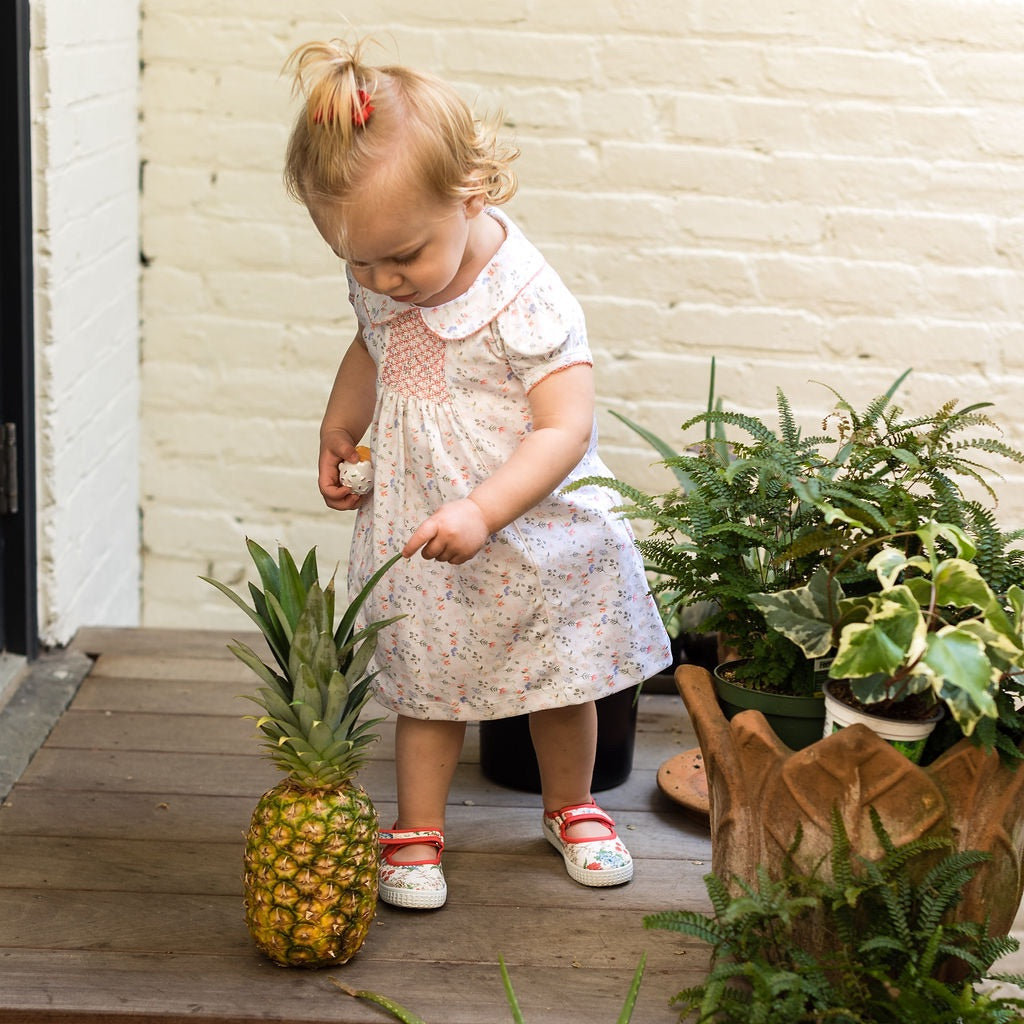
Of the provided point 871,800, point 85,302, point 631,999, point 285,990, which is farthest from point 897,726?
point 85,302

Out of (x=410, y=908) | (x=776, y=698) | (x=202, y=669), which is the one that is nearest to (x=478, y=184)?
(x=776, y=698)

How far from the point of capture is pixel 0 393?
2.24 m

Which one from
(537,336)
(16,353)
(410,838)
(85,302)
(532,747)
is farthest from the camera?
(85,302)

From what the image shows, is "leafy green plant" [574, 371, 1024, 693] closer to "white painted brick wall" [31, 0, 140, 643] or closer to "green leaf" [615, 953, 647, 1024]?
"green leaf" [615, 953, 647, 1024]

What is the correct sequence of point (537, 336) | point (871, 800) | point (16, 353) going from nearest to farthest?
point (871, 800)
point (537, 336)
point (16, 353)

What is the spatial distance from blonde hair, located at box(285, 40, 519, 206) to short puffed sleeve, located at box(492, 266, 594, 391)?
18cm

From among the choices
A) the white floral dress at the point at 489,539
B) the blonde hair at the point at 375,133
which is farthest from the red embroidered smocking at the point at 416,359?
the blonde hair at the point at 375,133

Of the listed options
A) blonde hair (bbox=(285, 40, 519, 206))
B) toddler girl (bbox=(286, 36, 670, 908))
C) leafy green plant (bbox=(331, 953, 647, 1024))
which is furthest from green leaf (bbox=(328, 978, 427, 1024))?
blonde hair (bbox=(285, 40, 519, 206))

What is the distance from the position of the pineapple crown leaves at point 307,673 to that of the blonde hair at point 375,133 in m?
0.44

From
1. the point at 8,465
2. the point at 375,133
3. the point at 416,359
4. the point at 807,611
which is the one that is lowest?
the point at 8,465

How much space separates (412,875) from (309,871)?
273 millimetres

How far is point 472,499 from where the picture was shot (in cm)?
156

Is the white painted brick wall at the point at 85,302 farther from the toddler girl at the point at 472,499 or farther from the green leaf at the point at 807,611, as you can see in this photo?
the green leaf at the point at 807,611

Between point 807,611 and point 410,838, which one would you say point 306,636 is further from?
point 807,611
